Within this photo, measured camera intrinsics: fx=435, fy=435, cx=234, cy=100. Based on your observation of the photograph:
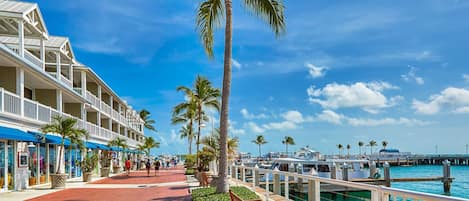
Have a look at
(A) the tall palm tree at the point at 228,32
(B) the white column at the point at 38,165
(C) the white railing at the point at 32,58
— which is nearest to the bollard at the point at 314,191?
(A) the tall palm tree at the point at 228,32

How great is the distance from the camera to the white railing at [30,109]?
68.3 feet

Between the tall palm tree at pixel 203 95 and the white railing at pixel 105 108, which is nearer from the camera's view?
the tall palm tree at pixel 203 95

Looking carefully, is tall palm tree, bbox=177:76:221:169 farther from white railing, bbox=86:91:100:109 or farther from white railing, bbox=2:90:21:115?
white railing, bbox=2:90:21:115

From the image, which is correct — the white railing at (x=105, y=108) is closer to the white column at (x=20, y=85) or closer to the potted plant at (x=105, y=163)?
the potted plant at (x=105, y=163)

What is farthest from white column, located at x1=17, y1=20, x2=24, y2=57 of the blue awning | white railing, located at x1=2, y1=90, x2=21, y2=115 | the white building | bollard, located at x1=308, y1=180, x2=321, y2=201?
bollard, located at x1=308, y1=180, x2=321, y2=201

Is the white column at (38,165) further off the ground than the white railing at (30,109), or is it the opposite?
the white railing at (30,109)

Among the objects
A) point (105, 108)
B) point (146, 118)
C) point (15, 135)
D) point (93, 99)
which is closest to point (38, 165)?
point (15, 135)

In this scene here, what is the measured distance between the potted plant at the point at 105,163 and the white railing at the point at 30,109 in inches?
505

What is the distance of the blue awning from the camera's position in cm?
1615

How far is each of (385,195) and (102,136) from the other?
35.2 meters

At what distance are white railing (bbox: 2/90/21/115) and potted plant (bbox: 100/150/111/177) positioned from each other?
49.6 ft

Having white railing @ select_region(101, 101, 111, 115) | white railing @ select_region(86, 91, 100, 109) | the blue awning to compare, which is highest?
white railing @ select_region(86, 91, 100, 109)

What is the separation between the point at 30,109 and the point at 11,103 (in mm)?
2742

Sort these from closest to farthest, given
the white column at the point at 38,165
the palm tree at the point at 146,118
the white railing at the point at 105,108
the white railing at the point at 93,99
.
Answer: the white column at the point at 38,165, the white railing at the point at 93,99, the white railing at the point at 105,108, the palm tree at the point at 146,118
